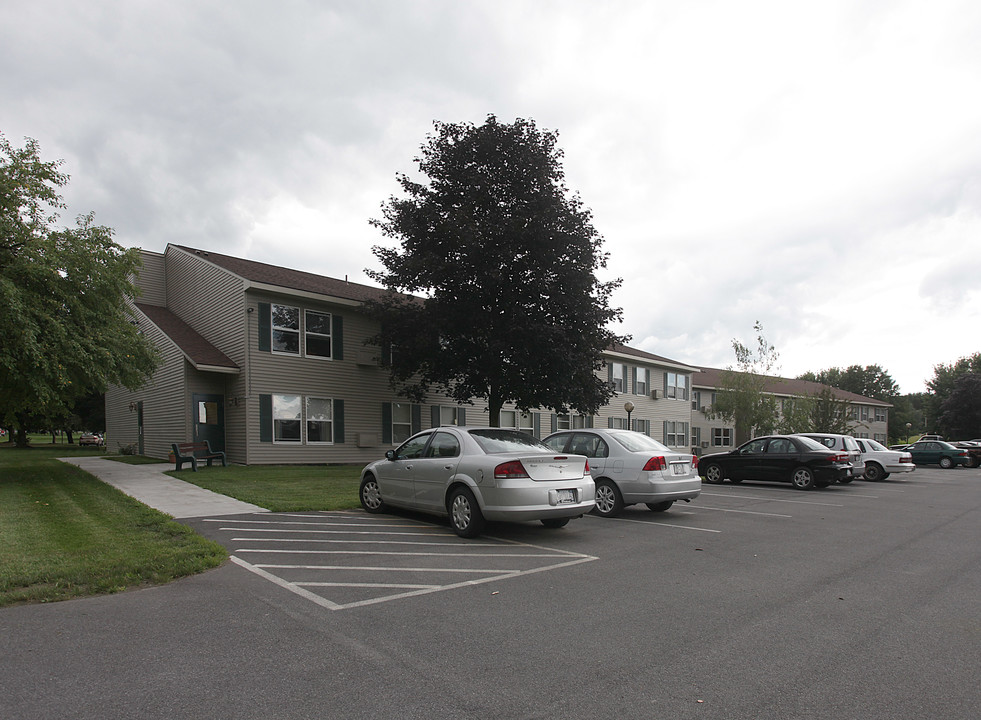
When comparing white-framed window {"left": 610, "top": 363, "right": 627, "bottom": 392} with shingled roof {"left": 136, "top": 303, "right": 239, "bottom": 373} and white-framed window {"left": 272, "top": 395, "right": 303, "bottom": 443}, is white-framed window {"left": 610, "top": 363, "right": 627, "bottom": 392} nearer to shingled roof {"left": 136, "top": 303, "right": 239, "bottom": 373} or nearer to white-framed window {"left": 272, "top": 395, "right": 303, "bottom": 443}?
white-framed window {"left": 272, "top": 395, "right": 303, "bottom": 443}

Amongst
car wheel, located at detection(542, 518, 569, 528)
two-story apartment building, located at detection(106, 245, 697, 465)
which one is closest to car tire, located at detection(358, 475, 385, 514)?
car wheel, located at detection(542, 518, 569, 528)

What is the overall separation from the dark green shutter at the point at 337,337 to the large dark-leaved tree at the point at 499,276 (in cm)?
198

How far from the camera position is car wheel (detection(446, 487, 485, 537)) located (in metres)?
8.79

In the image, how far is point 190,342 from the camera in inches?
877

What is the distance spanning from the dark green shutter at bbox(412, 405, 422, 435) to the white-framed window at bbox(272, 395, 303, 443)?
4902mm

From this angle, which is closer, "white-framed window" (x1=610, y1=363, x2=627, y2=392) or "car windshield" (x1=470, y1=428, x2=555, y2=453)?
"car windshield" (x1=470, y1=428, x2=555, y2=453)

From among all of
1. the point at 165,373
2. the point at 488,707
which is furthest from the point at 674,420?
the point at 488,707

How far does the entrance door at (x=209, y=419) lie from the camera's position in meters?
21.2

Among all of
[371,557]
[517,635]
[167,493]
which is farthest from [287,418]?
[517,635]

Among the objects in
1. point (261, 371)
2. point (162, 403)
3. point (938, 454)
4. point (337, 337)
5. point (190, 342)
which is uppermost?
point (337, 337)

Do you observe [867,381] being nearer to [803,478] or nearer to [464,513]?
[803,478]

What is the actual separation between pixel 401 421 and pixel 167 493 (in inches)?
497

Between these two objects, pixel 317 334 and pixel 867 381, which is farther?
pixel 867 381

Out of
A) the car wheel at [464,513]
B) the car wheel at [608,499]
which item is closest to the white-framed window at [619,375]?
the car wheel at [608,499]
